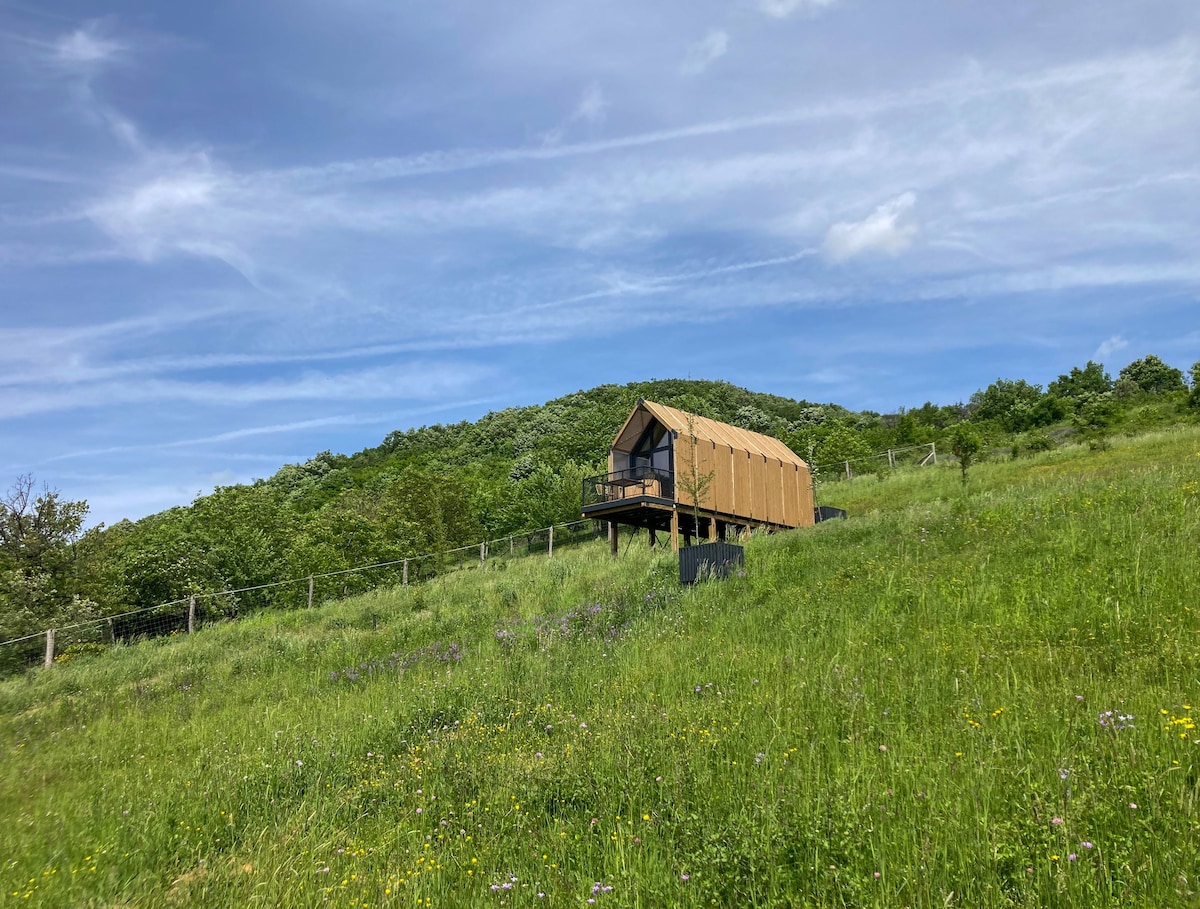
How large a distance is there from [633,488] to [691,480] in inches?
148

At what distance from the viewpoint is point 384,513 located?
4122 centimetres

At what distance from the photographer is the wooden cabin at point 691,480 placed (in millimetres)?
26281

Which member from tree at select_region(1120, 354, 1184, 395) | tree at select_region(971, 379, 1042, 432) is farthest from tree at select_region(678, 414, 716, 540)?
tree at select_region(1120, 354, 1184, 395)

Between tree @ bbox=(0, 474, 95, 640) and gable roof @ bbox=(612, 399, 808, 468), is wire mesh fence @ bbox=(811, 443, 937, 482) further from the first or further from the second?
Answer: tree @ bbox=(0, 474, 95, 640)

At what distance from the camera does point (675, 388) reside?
90.1m

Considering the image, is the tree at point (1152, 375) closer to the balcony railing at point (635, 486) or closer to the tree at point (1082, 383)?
the tree at point (1082, 383)

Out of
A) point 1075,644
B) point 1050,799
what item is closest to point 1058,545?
point 1075,644

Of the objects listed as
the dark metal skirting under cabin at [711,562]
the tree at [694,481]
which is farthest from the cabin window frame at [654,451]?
the dark metal skirting under cabin at [711,562]

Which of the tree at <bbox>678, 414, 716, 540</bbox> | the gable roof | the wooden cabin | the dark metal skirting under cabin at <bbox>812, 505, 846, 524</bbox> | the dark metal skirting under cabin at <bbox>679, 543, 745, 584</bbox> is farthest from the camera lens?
the dark metal skirting under cabin at <bbox>812, 505, 846, 524</bbox>

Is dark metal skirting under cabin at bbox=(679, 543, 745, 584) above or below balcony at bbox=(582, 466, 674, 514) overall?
below

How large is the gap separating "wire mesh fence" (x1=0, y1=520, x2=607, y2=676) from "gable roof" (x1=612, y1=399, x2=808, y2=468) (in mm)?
5234

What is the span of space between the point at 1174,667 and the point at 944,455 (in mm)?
40062

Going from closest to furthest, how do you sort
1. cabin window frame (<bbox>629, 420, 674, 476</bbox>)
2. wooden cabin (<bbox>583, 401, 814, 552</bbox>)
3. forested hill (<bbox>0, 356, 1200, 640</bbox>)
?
wooden cabin (<bbox>583, 401, 814, 552</bbox>)
cabin window frame (<bbox>629, 420, 674, 476</bbox>)
forested hill (<bbox>0, 356, 1200, 640</bbox>)

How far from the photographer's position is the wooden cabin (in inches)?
1035
